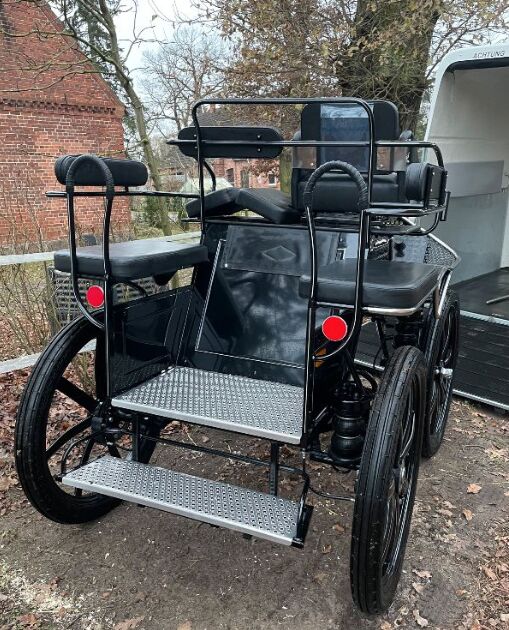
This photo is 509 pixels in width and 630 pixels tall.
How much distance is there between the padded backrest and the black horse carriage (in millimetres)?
11

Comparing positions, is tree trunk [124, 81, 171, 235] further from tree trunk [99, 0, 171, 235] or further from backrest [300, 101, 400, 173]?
backrest [300, 101, 400, 173]

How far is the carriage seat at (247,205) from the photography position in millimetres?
3020

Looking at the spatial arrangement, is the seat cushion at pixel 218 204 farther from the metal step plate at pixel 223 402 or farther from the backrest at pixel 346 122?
the metal step plate at pixel 223 402

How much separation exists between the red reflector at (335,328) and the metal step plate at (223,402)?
0.42m

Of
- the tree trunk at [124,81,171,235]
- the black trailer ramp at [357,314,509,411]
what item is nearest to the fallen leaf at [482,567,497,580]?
the black trailer ramp at [357,314,509,411]

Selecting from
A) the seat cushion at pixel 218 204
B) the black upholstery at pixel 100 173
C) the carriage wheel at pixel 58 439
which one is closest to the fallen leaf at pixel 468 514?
the carriage wheel at pixel 58 439

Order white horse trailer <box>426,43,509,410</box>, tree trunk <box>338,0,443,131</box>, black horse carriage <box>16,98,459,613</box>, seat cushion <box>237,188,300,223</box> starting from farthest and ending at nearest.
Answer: tree trunk <box>338,0,443,131</box>
white horse trailer <box>426,43,509,410</box>
seat cushion <box>237,188,300,223</box>
black horse carriage <box>16,98,459,613</box>

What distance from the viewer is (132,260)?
235cm

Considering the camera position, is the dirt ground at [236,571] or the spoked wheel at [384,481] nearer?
the spoked wheel at [384,481]

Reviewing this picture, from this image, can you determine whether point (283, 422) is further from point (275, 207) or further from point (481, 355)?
point (481, 355)

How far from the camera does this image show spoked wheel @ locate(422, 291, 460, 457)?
3.04m

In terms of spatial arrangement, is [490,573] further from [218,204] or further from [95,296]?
[218,204]

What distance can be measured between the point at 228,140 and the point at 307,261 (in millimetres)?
729

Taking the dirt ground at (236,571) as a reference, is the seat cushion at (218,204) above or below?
above
